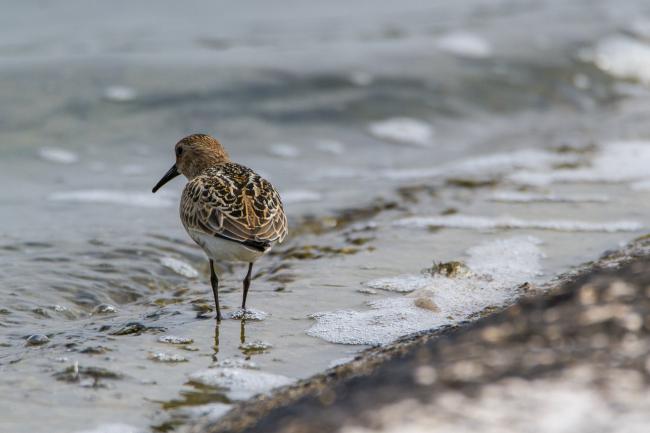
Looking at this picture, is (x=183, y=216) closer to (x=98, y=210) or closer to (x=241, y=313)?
(x=241, y=313)

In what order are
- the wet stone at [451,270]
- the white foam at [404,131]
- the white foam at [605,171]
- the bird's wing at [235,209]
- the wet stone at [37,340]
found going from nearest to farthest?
the wet stone at [37,340]
the bird's wing at [235,209]
the wet stone at [451,270]
the white foam at [605,171]
the white foam at [404,131]

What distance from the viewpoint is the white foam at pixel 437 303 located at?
4.38 metres

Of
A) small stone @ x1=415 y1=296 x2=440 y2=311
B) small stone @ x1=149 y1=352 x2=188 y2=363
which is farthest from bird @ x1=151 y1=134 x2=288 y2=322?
small stone @ x1=415 y1=296 x2=440 y2=311

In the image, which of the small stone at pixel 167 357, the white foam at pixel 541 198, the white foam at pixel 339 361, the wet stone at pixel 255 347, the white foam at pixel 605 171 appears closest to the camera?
the white foam at pixel 339 361

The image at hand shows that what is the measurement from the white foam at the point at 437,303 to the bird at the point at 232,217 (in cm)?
44

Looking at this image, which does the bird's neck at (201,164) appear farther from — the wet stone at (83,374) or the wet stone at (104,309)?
the wet stone at (83,374)

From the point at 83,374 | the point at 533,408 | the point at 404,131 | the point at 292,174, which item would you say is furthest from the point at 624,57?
the point at 533,408

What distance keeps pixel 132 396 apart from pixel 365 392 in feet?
3.47

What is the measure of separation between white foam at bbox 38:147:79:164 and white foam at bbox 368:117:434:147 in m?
3.05

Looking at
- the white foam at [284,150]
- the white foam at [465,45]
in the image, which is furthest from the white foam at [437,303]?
the white foam at [465,45]

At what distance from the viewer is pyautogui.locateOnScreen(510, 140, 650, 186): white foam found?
7812mm

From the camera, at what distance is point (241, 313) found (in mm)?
4762

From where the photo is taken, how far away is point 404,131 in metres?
10.3

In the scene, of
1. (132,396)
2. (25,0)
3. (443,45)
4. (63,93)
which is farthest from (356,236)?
(25,0)
